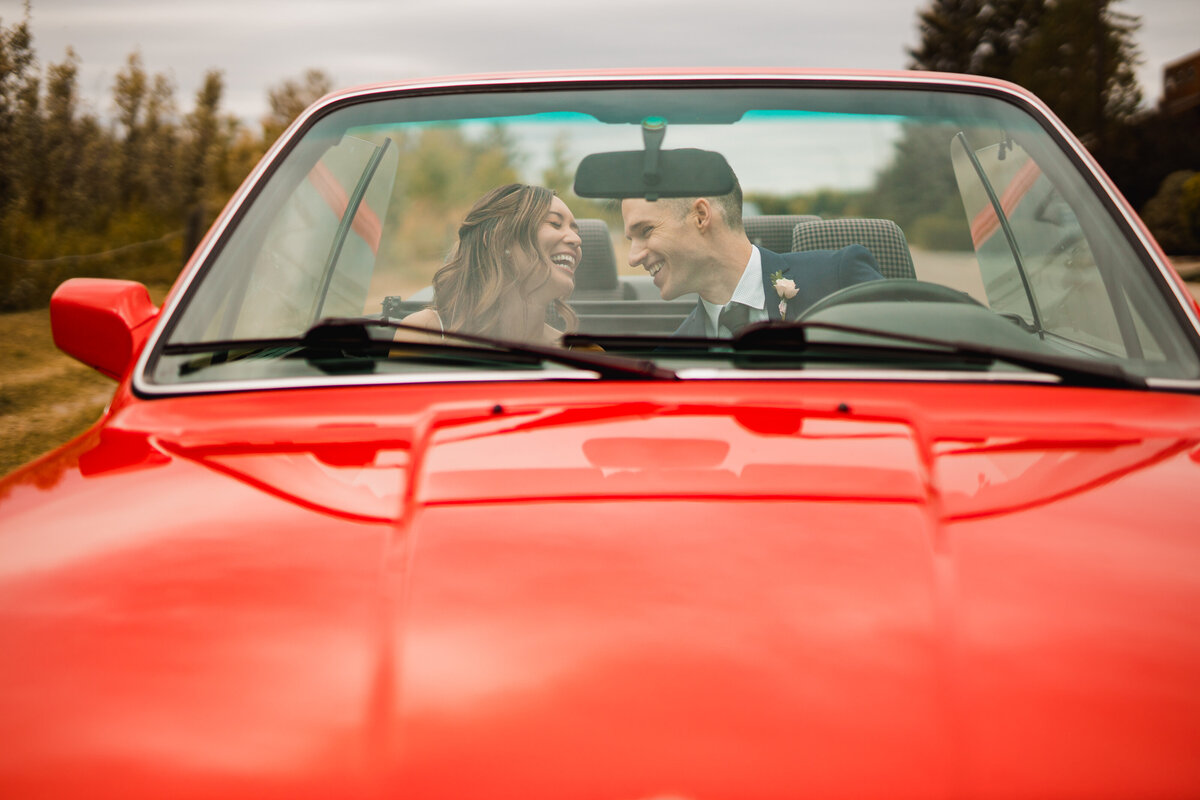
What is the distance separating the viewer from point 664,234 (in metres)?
2.28

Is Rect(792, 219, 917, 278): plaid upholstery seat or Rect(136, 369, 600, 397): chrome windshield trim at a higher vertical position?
Rect(792, 219, 917, 278): plaid upholstery seat

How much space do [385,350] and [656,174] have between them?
2.40ft

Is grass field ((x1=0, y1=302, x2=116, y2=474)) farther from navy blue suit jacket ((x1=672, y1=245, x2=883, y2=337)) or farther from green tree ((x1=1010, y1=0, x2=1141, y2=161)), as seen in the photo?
green tree ((x1=1010, y1=0, x2=1141, y2=161))

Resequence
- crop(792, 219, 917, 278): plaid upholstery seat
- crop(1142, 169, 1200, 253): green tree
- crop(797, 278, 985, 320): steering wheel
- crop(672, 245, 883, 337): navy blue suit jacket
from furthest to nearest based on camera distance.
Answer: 1. crop(1142, 169, 1200, 253): green tree
2. crop(792, 219, 917, 278): plaid upholstery seat
3. crop(672, 245, 883, 337): navy blue suit jacket
4. crop(797, 278, 985, 320): steering wheel

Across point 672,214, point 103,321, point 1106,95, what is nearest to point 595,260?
point 672,214

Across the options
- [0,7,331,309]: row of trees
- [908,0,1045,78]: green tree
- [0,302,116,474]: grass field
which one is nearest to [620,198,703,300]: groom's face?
[0,302,116,474]: grass field

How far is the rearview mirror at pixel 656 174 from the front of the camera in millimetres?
2271

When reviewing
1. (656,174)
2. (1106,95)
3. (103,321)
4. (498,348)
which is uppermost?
(1106,95)

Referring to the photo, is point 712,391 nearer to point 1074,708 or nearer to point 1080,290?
point 1074,708

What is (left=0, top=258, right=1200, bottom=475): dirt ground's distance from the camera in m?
8.20

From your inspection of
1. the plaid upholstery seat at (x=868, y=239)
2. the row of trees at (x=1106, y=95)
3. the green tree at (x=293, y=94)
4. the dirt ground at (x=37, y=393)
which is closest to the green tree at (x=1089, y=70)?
the row of trees at (x=1106, y=95)

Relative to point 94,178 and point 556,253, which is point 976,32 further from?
point 556,253

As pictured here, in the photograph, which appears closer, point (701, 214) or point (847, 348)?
point (847, 348)

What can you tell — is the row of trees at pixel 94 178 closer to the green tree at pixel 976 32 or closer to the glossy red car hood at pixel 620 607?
the glossy red car hood at pixel 620 607
